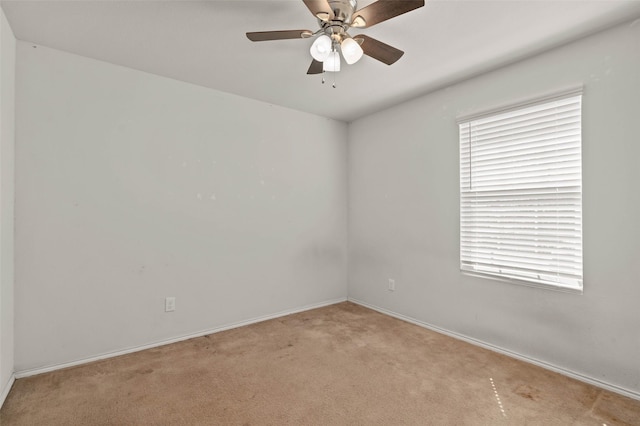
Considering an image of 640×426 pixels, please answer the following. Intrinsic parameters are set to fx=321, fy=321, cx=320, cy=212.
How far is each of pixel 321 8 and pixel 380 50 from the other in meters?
0.47

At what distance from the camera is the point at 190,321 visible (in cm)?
303

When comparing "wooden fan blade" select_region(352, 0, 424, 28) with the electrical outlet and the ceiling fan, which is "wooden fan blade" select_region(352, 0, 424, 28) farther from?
the electrical outlet

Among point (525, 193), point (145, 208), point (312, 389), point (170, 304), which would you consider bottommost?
point (312, 389)

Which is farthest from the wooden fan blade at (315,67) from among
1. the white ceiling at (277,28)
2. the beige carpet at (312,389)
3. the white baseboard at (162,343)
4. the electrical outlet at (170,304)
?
the white baseboard at (162,343)

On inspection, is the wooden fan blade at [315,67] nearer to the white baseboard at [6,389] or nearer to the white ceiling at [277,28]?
the white ceiling at [277,28]

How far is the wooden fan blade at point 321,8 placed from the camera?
154cm

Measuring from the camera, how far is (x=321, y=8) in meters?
1.59

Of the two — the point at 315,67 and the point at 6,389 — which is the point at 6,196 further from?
the point at 315,67

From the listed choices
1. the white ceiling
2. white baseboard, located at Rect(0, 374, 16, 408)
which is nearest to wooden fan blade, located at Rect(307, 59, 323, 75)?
the white ceiling

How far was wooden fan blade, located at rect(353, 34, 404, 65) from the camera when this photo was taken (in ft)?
6.01

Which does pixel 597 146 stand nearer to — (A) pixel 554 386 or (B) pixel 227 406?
(A) pixel 554 386

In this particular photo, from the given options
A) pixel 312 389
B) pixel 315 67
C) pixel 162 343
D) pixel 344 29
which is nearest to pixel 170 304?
pixel 162 343

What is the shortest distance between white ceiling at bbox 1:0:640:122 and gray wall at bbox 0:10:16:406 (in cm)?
22

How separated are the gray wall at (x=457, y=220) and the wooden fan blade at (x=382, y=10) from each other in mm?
1584
